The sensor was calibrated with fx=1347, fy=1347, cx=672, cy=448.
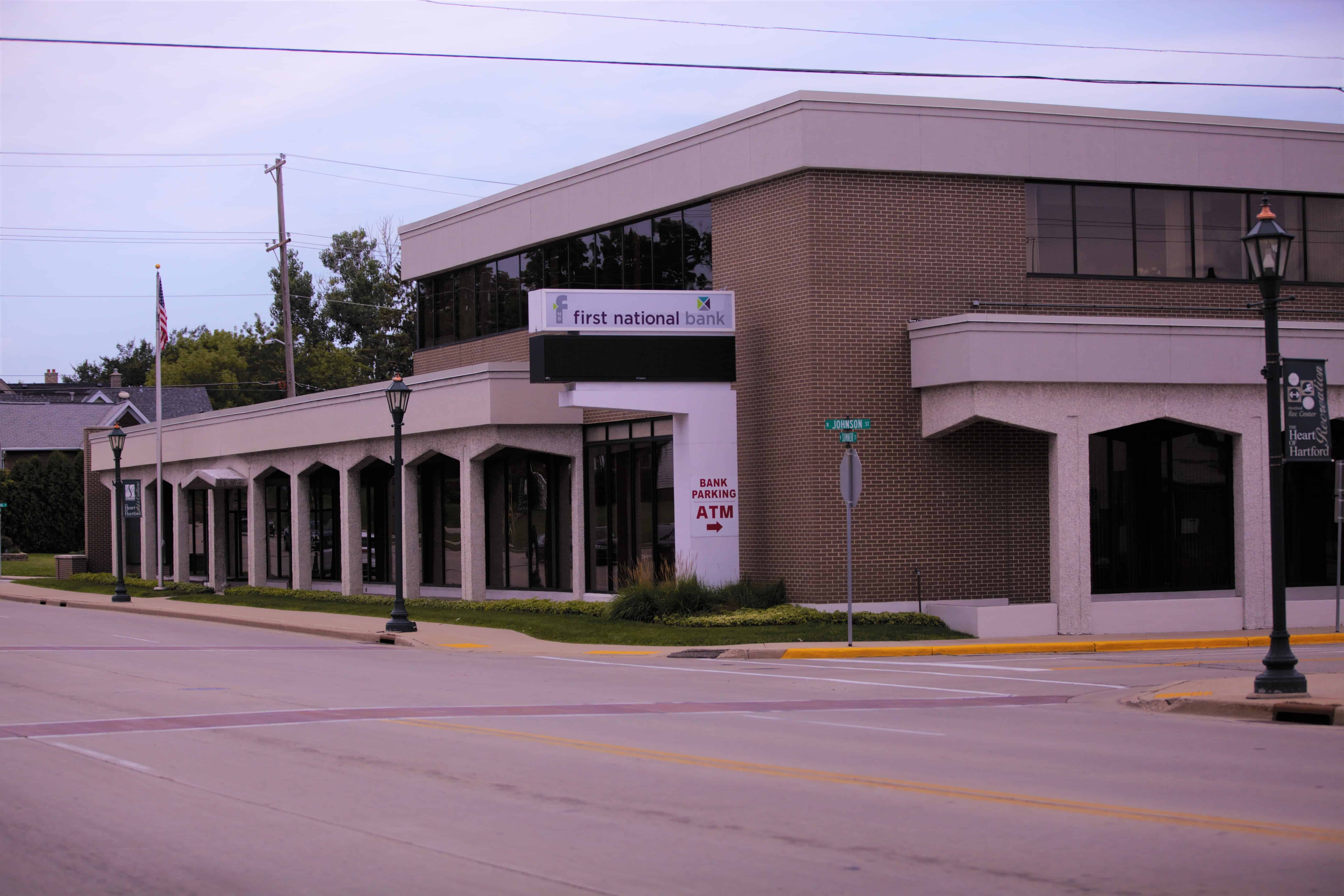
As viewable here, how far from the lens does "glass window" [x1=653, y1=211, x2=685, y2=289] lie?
29.0m

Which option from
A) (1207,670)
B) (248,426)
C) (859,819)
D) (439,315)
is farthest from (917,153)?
(248,426)

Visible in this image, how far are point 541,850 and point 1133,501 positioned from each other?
21.8 metres

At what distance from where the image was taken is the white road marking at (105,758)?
1082 cm

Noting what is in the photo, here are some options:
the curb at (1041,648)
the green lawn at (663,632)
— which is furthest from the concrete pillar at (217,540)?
the curb at (1041,648)

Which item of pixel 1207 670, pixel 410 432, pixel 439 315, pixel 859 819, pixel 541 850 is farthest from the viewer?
pixel 439 315

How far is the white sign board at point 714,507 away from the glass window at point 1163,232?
9.55 m

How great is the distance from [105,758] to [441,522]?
82.9 feet

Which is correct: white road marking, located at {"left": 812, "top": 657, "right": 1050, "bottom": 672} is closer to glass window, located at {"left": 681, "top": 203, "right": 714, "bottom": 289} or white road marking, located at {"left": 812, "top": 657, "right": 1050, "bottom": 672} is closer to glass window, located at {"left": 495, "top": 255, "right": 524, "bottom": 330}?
glass window, located at {"left": 681, "top": 203, "right": 714, "bottom": 289}

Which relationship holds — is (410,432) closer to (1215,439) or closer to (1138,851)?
(1215,439)

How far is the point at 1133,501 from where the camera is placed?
27219 millimetres

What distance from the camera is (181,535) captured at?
159ft

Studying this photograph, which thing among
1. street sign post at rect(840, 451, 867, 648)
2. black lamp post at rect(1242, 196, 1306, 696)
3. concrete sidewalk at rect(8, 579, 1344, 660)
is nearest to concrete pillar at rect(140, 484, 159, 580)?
concrete sidewalk at rect(8, 579, 1344, 660)

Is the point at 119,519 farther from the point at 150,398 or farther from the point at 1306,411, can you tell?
the point at 150,398

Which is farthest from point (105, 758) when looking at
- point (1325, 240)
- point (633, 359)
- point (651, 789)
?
point (1325, 240)
